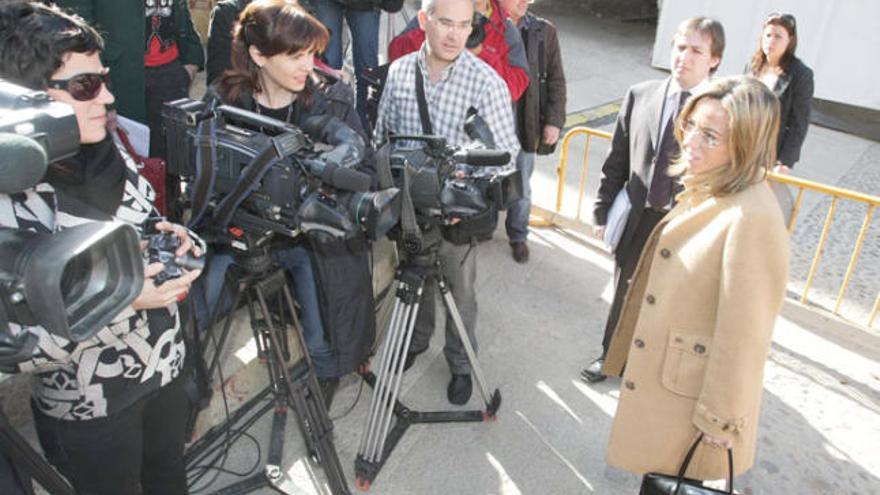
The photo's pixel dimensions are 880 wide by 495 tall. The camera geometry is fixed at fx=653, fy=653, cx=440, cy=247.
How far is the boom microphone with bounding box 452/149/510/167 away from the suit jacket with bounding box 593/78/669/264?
1.00m

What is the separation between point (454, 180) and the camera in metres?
2.28

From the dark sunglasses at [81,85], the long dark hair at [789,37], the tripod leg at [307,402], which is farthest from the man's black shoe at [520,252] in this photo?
the dark sunglasses at [81,85]

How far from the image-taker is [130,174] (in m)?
1.73

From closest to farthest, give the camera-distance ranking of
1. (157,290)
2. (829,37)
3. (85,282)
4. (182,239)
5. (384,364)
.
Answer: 1. (85,282)
2. (157,290)
3. (182,239)
4. (384,364)
5. (829,37)

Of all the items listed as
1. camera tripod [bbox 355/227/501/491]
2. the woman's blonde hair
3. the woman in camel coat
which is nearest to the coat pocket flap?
the woman in camel coat

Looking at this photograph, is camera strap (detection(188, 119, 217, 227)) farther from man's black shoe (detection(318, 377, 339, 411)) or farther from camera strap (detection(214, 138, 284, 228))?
man's black shoe (detection(318, 377, 339, 411))

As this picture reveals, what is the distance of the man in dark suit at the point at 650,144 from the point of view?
276 cm

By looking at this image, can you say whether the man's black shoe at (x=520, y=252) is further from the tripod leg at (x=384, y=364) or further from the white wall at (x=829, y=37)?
the white wall at (x=829, y=37)

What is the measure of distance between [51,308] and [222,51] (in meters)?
2.55

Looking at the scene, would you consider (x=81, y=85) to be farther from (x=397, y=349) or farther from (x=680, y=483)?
(x=680, y=483)

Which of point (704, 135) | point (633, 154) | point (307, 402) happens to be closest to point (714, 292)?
point (704, 135)

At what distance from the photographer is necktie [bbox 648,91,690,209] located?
2781 mm

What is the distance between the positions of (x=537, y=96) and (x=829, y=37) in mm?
6994

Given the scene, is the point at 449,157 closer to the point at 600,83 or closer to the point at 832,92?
the point at 600,83
